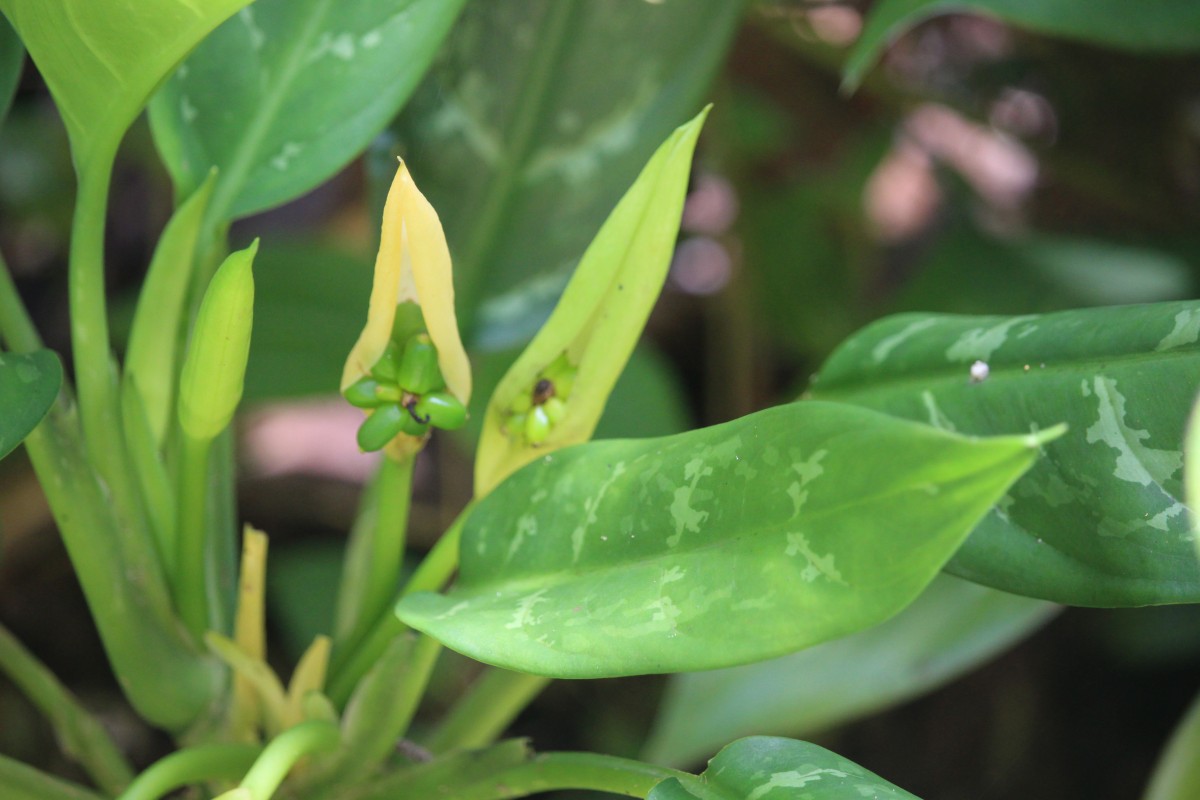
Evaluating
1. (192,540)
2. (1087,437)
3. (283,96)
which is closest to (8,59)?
(283,96)

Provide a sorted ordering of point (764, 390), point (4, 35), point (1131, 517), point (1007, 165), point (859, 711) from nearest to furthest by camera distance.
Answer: point (1131, 517) → point (4, 35) → point (859, 711) → point (764, 390) → point (1007, 165)

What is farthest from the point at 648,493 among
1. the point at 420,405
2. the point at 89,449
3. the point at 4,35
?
the point at 4,35

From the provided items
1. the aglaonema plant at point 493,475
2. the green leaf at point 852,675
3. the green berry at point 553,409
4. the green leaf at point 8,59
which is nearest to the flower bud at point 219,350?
the aglaonema plant at point 493,475

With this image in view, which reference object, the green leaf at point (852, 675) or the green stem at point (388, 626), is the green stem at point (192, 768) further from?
the green leaf at point (852, 675)

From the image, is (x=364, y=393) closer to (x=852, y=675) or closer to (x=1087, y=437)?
(x=1087, y=437)

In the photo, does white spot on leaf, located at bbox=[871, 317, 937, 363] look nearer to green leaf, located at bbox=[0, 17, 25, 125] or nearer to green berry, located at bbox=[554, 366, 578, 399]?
green berry, located at bbox=[554, 366, 578, 399]

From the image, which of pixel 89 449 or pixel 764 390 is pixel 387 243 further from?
pixel 764 390
